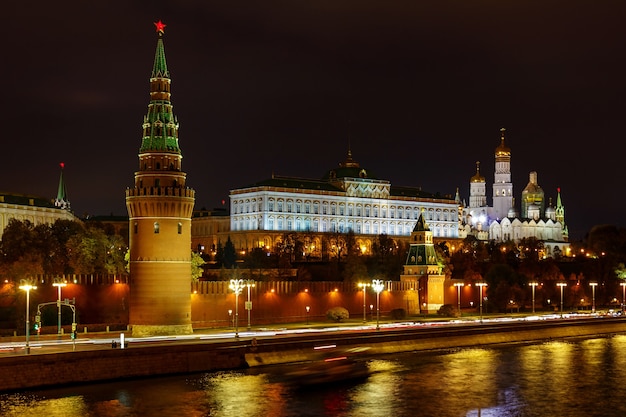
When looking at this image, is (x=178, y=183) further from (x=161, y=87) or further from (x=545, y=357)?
(x=545, y=357)

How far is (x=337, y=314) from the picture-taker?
9681 cm

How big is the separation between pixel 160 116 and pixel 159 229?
320 inches

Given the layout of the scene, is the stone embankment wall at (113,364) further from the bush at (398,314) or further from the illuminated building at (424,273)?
the illuminated building at (424,273)

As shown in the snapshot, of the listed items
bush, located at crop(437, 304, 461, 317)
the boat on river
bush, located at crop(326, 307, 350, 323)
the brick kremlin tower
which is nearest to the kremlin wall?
bush, located at crop(326, 307, 350, 323)

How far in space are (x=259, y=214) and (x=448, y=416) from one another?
468 ft

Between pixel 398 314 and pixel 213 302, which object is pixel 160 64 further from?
pixel 398 314

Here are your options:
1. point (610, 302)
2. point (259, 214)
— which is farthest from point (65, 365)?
point (259, 214)

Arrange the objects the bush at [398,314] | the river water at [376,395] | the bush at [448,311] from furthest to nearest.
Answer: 1. the bush at [448,311]
2. the bush at [398,314]
3. the river water at [376,395]

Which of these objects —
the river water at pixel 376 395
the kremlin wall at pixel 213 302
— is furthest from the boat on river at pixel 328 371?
the kremlin wall at pixel 213 302

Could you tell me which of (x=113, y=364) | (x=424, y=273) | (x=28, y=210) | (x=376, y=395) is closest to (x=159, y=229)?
(x=113, y=364)

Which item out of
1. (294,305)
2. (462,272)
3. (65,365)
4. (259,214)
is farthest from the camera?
(259,214)

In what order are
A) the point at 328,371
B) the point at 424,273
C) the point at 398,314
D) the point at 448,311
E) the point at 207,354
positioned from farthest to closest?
1. the point at 424,273
2. the point at 448,311
3. the point at 398,314
4. the point at 207,354
5. the point at 328,371

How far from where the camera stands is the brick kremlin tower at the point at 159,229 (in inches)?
2847

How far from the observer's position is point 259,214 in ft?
622
